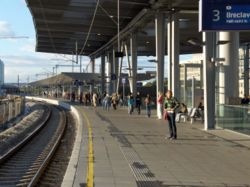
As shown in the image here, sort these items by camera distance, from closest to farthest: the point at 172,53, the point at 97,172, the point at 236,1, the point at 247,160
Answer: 1. the point at 97,172
2. the point at 247,160
3. the point at 236,1
4. the point at 172,53

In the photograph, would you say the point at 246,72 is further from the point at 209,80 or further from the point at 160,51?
the point at 209,80

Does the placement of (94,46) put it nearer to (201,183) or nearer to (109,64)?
(109,64)

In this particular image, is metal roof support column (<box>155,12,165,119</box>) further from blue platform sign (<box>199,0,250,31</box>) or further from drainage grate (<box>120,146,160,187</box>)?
drainage grate (<box>120,146,160,187</box>)

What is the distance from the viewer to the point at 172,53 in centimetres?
3722

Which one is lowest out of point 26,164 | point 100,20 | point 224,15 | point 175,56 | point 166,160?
point 26,164

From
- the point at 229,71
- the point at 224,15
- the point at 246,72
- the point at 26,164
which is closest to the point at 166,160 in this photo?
the point at 224,15

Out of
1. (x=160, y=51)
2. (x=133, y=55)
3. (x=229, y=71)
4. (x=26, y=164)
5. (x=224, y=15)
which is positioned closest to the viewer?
(x=224, y=15)

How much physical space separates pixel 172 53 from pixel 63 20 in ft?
50.9

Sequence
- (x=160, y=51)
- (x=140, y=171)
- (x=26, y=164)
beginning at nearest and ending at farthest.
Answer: (x=140, y=171)
(x=26, y=164)
(x=160, y=51)

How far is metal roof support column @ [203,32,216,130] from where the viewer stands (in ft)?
81.4

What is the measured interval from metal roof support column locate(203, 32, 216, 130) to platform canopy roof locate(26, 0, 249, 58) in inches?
124

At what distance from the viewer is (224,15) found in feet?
51.1

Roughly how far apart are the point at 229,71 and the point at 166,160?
17.5 meters

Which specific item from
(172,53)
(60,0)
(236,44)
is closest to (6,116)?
(60,0)
